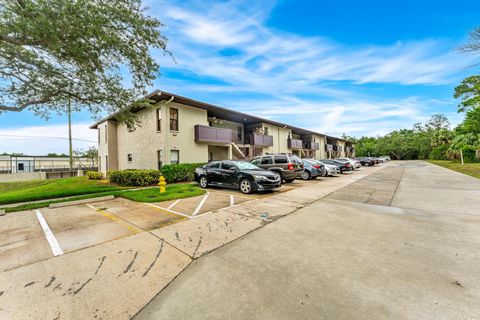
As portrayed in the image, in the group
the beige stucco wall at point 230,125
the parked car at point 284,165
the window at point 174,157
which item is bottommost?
the parked car at point 284,165

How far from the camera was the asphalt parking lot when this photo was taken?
3.60 meters

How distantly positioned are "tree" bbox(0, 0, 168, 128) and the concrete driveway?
7190 mm

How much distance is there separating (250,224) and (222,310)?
278 cm

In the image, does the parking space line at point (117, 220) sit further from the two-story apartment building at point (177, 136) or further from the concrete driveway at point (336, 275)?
the two-story apartment building at point (177, 136)

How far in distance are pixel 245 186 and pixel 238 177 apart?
1.95 ft

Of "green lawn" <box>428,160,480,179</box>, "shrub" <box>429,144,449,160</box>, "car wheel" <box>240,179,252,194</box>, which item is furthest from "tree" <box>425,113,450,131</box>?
"car wheel" <box>240,179,252,194</box>

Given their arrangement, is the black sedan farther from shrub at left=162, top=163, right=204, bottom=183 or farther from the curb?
the curb

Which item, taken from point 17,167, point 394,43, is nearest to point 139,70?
point 394,43

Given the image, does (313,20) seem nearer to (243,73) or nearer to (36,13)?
(243,73)

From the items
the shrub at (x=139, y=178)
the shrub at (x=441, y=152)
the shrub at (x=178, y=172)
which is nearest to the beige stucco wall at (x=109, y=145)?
the shrub at (x=139, y=178)

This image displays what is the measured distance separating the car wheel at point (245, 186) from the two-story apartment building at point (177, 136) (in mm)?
7279

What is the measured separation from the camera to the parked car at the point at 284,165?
1171 cm

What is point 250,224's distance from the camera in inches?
188

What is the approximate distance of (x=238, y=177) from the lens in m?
9.08
